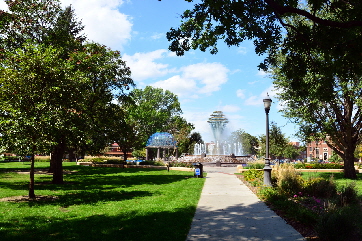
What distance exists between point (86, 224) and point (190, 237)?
2706 mm

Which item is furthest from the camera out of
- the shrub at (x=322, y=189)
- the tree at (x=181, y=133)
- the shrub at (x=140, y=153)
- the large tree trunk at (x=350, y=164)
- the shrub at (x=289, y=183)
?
the shrub at (x=140, y=153)

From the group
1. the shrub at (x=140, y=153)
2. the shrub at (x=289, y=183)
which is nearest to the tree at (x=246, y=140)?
the shrub at (x=140, y=153)

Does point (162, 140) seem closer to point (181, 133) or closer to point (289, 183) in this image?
point (181, 133)

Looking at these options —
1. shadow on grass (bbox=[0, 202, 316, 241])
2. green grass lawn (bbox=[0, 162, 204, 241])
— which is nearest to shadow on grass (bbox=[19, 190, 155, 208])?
green grass lawn (bbox=[0, 162, 204, 241])

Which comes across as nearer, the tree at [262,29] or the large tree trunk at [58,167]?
the tree at [262,29]

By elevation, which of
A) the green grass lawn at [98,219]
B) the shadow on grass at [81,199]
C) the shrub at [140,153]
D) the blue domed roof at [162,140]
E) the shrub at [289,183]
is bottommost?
the shrub at [140,153]

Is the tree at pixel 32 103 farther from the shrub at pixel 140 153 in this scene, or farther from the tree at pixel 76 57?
the shrub at pixel 140 153

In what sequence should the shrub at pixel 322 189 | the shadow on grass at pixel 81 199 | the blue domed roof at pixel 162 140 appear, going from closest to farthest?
the shadow on grass at pixel 81 199 < the shrub at pixel 322 189 < the blue domed roof at pixel 162 140

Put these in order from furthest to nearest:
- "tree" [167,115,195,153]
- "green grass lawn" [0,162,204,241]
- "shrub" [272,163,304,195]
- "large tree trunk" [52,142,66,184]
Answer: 1. "tree" [167,115,195,153]
2. "large tree trunk" [52,142,66,184]
3. "shrub" [272,163,304,195]
4. "green grass lawn" [0,162,204,241]

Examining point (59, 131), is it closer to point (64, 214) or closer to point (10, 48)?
point (64, 214)

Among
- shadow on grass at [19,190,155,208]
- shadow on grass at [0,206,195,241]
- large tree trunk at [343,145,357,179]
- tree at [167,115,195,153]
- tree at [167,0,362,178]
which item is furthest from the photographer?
tree at [167,115,195,153]

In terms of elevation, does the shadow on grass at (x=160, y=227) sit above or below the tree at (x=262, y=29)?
below

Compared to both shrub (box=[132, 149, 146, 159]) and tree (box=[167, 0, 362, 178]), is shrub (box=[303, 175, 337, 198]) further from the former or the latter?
shrub (box=[132, 149, 146, 159])

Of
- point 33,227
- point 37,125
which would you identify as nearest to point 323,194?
point 33,227
